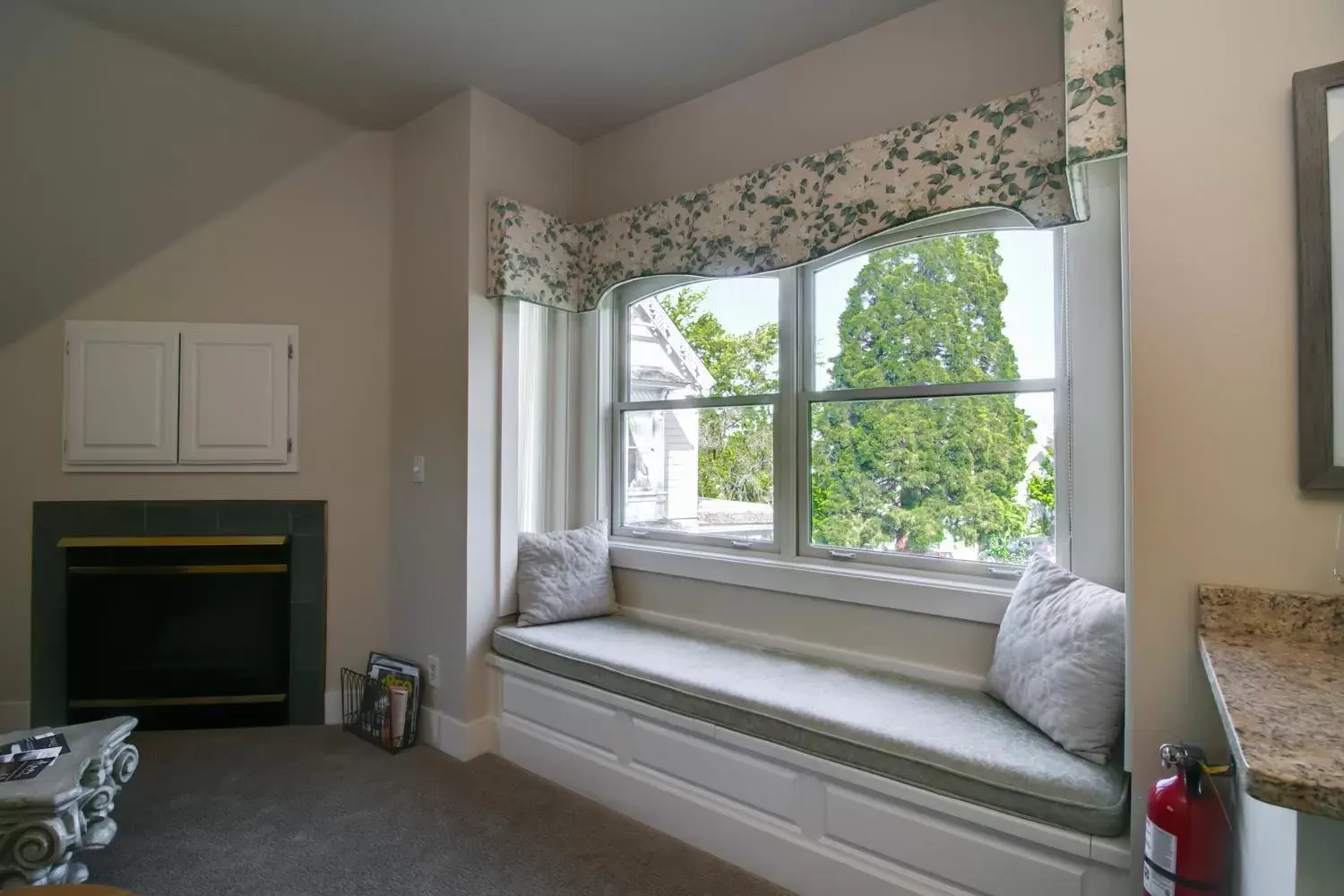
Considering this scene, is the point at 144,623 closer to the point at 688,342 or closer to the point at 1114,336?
the point at 688,342

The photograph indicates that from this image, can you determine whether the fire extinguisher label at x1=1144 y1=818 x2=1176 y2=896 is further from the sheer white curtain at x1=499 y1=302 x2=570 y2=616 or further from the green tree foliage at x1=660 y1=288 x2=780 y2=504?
the sheer white curtain at x1=499 y1=302 x2=570 y2=616

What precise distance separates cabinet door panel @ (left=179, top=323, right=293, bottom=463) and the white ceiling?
1.05 meters

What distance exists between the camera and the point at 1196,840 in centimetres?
104

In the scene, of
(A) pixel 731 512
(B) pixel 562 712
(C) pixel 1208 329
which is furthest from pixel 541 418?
(C) pixel 1208 329

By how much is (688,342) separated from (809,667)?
1445 millimetres

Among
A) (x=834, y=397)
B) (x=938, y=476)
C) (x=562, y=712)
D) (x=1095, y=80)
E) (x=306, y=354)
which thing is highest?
(x=1095, y=80)

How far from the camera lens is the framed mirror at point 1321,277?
1.06m

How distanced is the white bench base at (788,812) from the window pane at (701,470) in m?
0.84

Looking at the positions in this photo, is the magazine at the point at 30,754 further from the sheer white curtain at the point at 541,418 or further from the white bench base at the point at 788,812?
the sheer white curtain at the point at 541,418

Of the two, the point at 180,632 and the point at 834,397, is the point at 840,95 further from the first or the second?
the point at 180,632

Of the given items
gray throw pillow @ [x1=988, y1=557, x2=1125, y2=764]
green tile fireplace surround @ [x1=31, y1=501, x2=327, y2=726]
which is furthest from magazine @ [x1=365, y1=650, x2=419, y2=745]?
gray throw pillow @ [x1=988, y1=557, x2=1125, y2=764]

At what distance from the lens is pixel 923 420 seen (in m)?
2.13

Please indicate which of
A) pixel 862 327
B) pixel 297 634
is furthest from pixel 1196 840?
pixel 297 634

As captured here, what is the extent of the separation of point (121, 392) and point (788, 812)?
3.07 meters
